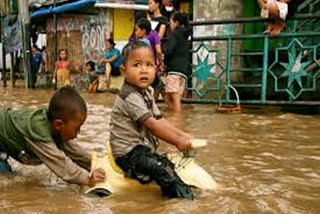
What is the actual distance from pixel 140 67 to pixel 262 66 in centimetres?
559

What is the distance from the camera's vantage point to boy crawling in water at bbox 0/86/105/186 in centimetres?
333

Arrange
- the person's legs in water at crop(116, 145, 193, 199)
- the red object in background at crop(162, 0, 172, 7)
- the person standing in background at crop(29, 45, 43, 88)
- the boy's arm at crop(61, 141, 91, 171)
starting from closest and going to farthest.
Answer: the person's legs in water at crop(116, 145, 193, 199)
the boy's arm at crop(61, 141, 91, 171)
the red object in background at crop(162, 0, 172, 7)
the person standing in background at crop(29, 45, 43, 88)

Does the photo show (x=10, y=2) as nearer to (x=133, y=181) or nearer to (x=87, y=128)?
(x=87, y=128)

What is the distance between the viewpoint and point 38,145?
3.37 meters

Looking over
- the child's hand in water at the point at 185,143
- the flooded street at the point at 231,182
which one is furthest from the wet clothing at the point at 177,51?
the child's hand in water at the point at 185,143

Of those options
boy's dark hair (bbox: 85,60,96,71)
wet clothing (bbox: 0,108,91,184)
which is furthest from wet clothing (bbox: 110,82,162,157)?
boy's dark hair (bbox: 85,60,96,71)

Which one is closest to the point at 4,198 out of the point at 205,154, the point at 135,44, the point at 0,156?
the point at 0,156

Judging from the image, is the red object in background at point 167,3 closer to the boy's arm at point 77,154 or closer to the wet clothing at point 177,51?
the wet clothing at point 177,51

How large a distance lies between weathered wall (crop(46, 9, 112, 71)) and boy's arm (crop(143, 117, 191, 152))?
12.6m

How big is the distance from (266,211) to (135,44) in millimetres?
1254

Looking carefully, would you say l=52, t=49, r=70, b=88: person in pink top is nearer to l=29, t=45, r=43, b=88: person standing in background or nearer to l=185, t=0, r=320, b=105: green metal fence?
l=29, t=45, r=43, b=88: person standing in background

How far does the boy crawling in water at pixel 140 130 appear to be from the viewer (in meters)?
3.24

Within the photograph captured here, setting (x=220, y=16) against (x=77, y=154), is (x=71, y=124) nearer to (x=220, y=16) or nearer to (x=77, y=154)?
(x=77, y=154)

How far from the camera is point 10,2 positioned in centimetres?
1988
